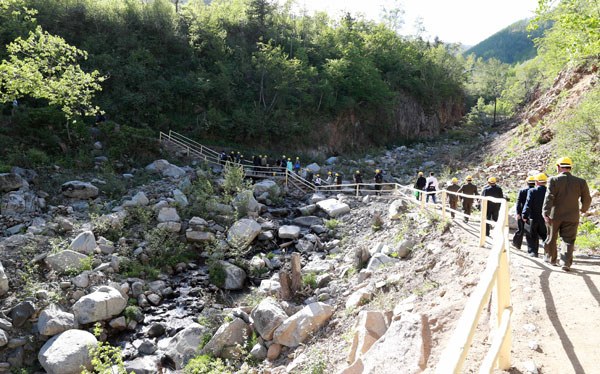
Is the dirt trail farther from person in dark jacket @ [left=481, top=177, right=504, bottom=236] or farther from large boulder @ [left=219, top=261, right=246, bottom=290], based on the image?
large boulder @ [left=219, top=261, right=246, bottom=290]

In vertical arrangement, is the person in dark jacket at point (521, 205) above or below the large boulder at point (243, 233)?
above

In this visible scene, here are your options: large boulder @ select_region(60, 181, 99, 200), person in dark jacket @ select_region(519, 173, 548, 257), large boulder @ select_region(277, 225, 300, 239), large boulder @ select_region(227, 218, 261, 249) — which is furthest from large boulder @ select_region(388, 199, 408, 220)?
large boulder @ select_region(60, 181, 99, 200)

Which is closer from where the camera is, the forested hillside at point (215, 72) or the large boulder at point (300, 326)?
the large boulder at point (300, 326)

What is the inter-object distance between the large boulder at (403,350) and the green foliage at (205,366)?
3.19 meters

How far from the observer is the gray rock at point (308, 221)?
1480 cm

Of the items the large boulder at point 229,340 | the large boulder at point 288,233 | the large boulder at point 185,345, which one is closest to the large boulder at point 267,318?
the large boulder at point 229,340

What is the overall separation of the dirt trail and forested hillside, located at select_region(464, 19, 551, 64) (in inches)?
7295

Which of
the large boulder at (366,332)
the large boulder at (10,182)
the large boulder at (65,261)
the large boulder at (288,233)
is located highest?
the large boulder at (10,182)

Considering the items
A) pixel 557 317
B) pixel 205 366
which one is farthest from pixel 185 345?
pixel 557 317

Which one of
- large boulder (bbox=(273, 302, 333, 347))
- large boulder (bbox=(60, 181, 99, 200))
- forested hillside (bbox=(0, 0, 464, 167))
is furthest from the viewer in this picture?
forested hillside (bbox=(0, 0, 464, 167))

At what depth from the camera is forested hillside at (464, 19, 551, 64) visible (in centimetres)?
15725

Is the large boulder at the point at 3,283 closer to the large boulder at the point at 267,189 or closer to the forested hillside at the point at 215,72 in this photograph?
the large boulder at the point at 267,189

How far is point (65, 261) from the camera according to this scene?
9547 millimetres

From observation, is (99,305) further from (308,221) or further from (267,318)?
(308,221)
